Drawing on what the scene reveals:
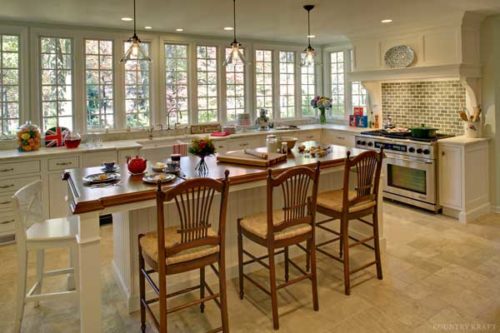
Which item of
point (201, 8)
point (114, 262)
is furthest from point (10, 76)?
point (114, 262)

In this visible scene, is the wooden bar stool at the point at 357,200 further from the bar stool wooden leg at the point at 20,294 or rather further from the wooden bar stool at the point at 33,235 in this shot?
the bar stool wooden leg at the point at 20,294

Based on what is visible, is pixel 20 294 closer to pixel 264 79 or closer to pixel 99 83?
pixel 99 83

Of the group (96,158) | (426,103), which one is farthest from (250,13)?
(426,103)

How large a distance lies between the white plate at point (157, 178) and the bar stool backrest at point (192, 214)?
0.33 meters

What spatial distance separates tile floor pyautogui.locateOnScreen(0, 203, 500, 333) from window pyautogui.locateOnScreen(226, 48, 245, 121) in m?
3.46

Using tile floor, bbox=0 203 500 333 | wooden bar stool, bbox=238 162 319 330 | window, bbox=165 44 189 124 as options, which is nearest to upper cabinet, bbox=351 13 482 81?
tile floor, bbox=0 203 500 333

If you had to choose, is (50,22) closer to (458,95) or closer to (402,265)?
(402,265)

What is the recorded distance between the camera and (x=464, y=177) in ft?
15.5

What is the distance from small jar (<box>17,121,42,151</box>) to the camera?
183 inches

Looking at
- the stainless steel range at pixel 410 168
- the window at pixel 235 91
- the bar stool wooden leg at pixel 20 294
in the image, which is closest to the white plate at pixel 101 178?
the bar stool wooden leg at pixel 20 294

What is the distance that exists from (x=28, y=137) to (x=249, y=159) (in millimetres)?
2982

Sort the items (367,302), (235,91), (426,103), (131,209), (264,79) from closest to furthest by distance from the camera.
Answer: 1. (131,209)
2. (367,302)
3. (426,103)
4. (235,91)
5. (264,79)

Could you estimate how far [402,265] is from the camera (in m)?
3.63

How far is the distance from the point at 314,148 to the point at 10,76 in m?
3.85
